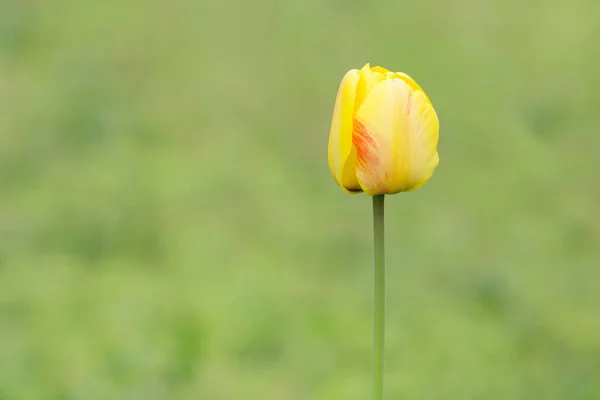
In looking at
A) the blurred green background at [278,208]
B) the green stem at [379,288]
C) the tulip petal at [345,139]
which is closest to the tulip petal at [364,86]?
the tulip petal at [345,139]

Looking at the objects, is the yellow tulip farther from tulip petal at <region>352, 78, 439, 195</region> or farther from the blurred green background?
the blurred green background

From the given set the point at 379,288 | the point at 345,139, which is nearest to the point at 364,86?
the point at 345,139

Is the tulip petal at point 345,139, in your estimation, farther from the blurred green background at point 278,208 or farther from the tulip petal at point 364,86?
the blurred green background at point 278,208

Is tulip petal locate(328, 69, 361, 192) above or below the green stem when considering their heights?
above

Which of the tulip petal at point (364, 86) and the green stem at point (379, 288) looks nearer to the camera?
the green stem at point (379, 288)

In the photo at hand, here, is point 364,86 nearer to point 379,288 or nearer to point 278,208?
point 379,288

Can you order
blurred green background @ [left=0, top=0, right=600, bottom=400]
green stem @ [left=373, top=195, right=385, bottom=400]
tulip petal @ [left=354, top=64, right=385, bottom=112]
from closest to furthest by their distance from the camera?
green stem @ [left=373, top=195, right=385, bottom=400]
tulip petal @ [left=354, top=64, right=385, bottom=112]
blurred green background @ [left=0, top=0, right=600, bottom=400]

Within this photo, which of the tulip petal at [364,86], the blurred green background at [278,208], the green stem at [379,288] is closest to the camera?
the green stem at [379,288]

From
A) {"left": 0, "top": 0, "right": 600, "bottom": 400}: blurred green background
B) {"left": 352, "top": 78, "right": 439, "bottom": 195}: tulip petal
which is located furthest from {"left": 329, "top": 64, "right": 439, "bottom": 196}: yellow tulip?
{"left": 0, "top": 0, "right": 600, "bottom": 400}: blurred green background

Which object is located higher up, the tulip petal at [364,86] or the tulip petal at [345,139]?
the tulip petal at [364,86]
